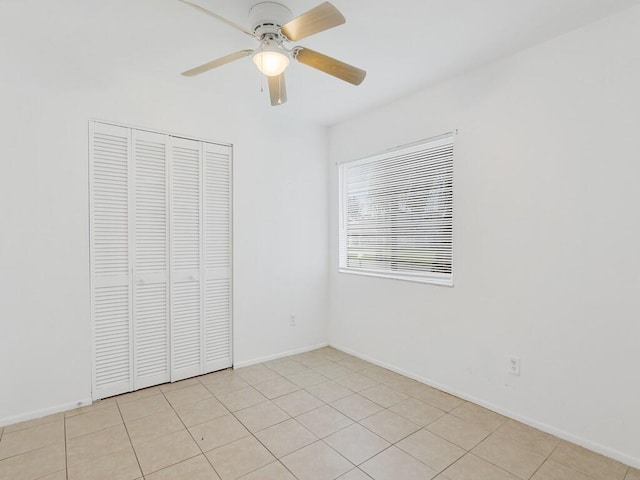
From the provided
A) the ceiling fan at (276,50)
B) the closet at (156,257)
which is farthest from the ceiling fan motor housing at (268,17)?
the closet at (156,257)

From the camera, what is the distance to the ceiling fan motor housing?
1.88 metres

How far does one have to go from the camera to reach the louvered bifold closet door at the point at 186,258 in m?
3.04

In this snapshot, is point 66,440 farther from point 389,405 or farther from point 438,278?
point 438,278

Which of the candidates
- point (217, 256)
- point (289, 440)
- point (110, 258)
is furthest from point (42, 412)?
point (289, 440)

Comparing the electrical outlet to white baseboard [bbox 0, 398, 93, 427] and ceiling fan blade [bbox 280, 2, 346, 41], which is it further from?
white baseboard [bbox 0, 398, 93, 427]

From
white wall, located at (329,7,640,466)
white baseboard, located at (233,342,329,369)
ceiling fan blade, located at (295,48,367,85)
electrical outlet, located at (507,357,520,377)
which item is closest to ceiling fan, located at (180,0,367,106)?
ceiling fan blade, located at (295,48,367,85)

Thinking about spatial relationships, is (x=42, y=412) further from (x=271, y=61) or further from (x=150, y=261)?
(x=271, y=61)

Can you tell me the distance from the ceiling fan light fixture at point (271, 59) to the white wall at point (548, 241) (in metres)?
1.54

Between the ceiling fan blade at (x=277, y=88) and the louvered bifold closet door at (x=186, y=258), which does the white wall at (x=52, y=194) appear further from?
the ceiling fan blade at (x=277, y=88)

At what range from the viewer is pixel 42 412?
243 centimetres

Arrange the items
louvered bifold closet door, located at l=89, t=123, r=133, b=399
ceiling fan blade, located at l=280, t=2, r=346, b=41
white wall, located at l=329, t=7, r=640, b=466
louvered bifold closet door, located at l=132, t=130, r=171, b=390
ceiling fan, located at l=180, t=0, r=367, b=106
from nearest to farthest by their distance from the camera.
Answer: ceiling fan blade, located at l=280, t=2, r=346, b=41
ceiling fan, located at l=180, t=0, r=367, b=106
white wall, located at l=329, t=7, r=640, b=466
louvered bifold closet door, located at l=89, t=123, r=133, b=399
louvered bifold closet door, located at l=132, t=130, r=171, b=390

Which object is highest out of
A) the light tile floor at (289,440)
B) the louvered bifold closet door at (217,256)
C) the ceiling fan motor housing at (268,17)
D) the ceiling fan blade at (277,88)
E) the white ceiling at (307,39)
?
the white ceiling at (307,39)

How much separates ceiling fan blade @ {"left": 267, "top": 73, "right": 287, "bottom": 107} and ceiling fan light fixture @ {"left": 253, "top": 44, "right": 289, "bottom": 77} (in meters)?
0.11

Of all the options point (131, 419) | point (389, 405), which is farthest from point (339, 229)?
point (131, 419)
